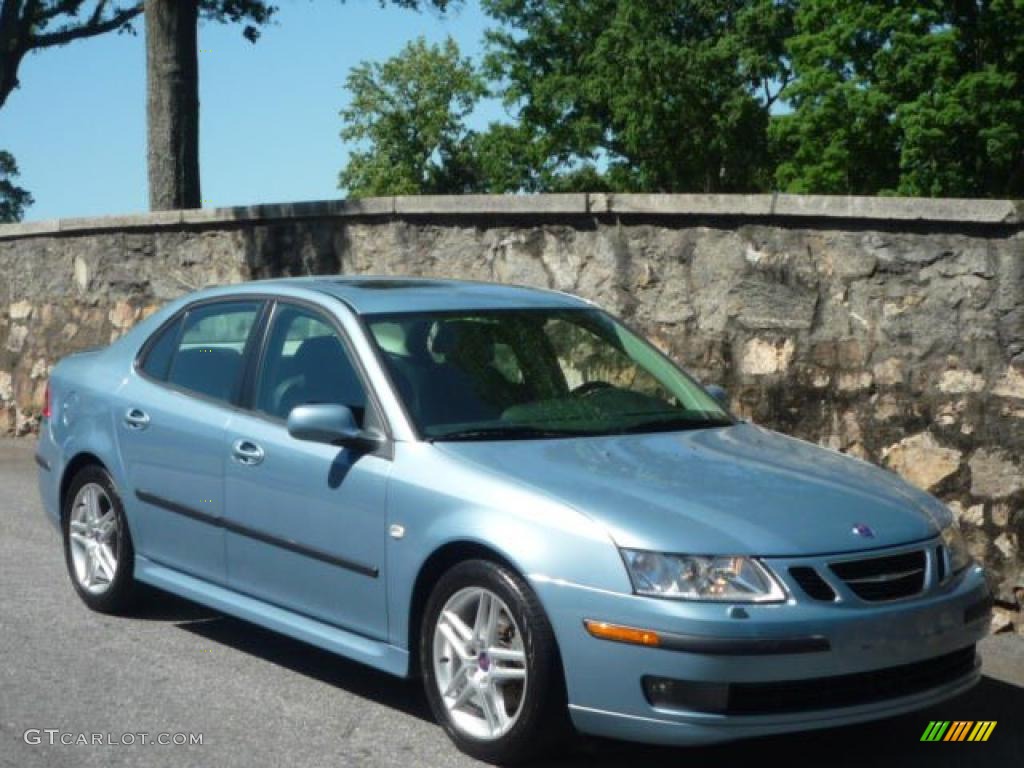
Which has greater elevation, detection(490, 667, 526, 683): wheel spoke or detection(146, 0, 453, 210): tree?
detection(146, 0, 453, 210): tree

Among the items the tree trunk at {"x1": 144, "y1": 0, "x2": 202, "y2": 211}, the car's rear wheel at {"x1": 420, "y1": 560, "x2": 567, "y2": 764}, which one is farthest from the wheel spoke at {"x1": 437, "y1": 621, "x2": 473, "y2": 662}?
the tree trunk at {"x1": 144, "y1": 0, "x2": 202, "y2": 211}

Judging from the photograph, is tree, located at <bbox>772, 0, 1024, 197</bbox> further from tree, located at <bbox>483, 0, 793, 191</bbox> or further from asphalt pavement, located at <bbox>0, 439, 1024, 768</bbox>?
asphalt pavement, located at <bbox>0, 439, 1024, 768</bbox>

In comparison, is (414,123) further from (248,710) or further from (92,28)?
(248,710)

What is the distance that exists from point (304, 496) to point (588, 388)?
3.72 feet

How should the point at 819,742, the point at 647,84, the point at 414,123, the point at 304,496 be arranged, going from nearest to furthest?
the point at 819,742
the point at 304,496
the point at 647,84
the point at 414,123

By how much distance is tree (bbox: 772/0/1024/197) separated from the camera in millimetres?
38250

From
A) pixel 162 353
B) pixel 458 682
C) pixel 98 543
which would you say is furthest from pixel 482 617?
pixel 98 543

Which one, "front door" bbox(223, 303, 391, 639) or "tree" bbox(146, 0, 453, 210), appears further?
"tree" bbox(146, 0, 453, 210)

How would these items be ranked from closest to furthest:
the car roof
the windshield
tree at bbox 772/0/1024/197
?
the windshield, the car roof, tree at bbox 772/0/1024/197

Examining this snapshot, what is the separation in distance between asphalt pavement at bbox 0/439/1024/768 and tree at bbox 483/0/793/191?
141 ft

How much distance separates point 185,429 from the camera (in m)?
6.93

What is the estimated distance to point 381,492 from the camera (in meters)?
5.84

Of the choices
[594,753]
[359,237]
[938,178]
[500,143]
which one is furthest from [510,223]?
[500,143]

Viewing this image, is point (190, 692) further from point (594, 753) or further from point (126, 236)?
point (126, 236)
